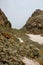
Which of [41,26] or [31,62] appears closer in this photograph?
[31,62]

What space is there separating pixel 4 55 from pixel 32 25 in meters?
60.3

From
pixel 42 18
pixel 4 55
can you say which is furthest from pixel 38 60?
pixel 42 18

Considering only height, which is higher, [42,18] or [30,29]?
[42,18]

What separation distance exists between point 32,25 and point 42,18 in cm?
519

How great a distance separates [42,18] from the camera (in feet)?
269

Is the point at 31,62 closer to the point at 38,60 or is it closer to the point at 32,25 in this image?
the point at 38,60

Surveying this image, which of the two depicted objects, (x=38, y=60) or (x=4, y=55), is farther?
(x=38, y=60)

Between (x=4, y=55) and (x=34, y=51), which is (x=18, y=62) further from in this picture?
(x=34, y=51)

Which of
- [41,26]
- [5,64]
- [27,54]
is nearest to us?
[5,64]

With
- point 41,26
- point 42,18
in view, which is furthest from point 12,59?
point 42,18

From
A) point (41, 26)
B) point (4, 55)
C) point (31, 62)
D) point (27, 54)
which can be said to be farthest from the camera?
point (41, 26)

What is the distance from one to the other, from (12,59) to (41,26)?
58.1m

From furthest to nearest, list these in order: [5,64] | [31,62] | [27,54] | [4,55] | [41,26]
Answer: [41,26], [27,54], [31,62], [4,55], [5,64]

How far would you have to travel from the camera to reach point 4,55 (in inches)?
781
